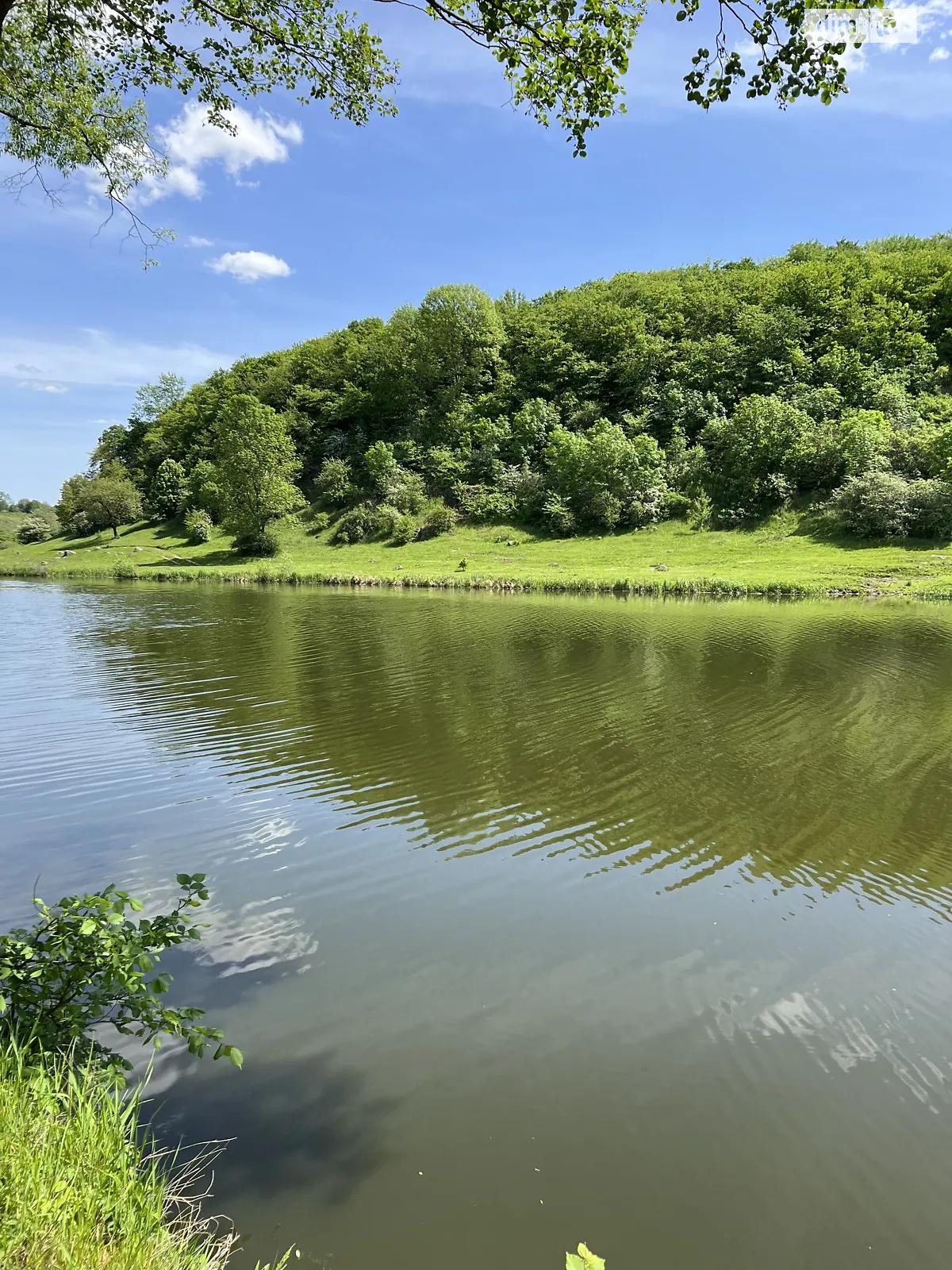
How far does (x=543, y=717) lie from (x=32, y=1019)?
12.7 m

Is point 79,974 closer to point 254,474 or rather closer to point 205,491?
point 254,474

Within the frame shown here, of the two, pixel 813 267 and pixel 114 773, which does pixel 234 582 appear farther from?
pixel 813 267

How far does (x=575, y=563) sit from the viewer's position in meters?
59.6

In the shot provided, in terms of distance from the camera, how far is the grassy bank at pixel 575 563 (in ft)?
157

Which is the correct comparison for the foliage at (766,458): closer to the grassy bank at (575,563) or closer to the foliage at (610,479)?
the grassy bank at (575,563)

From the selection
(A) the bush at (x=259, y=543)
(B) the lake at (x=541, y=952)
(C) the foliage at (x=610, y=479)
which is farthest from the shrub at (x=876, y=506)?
(A) the bush at (x=259, y=543)

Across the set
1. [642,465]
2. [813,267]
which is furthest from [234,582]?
[813,267]

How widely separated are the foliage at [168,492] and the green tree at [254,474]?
20635 millimetres

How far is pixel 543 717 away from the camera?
53.7ft

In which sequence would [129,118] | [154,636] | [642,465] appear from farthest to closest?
[642,465]
[154,636]
[129,118]

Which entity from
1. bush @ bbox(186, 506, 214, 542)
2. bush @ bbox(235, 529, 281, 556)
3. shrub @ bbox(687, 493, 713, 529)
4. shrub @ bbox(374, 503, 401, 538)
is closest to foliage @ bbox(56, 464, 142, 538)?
bush @ bbox(186, 506, 214, 542)

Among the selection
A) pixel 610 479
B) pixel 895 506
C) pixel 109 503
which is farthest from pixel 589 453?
pixel 109 503

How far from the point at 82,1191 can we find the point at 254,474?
72289 mm

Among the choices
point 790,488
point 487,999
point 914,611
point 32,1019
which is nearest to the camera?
point 32,1019
